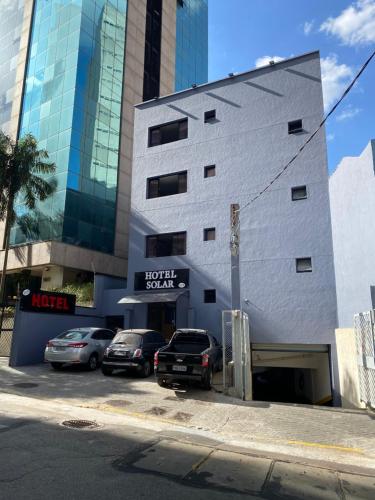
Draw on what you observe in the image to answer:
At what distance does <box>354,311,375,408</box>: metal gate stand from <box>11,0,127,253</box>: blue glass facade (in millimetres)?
21874

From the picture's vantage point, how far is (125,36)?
35.5 m

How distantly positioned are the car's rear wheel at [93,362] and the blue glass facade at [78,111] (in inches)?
559

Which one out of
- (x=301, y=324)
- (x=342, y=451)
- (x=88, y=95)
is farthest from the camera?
(x=88, y=95)

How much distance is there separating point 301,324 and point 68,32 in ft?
98.1

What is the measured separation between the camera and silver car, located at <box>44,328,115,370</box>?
46.4ft

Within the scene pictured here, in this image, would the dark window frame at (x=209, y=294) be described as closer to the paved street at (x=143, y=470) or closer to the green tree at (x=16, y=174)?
the paved street at (x=143, y=470)

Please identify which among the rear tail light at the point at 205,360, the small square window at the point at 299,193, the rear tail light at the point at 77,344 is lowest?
the rear tail light at the point at 205,360

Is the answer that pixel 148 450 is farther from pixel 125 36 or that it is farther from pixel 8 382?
pixel 125 36

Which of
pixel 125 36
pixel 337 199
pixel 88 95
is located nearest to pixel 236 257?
pixel 337 199

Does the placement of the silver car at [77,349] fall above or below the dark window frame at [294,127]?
below

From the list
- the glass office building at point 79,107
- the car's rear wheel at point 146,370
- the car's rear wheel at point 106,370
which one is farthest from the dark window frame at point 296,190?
the glass office building at point 79,107

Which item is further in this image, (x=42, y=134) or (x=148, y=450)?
(x=42, y=134)

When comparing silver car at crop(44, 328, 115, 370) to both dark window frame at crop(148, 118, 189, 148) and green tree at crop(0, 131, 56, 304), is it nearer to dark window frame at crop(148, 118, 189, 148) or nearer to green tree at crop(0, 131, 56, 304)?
green tree at crop(0, 131, 56, 304)

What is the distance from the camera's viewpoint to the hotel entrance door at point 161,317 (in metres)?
21.3
